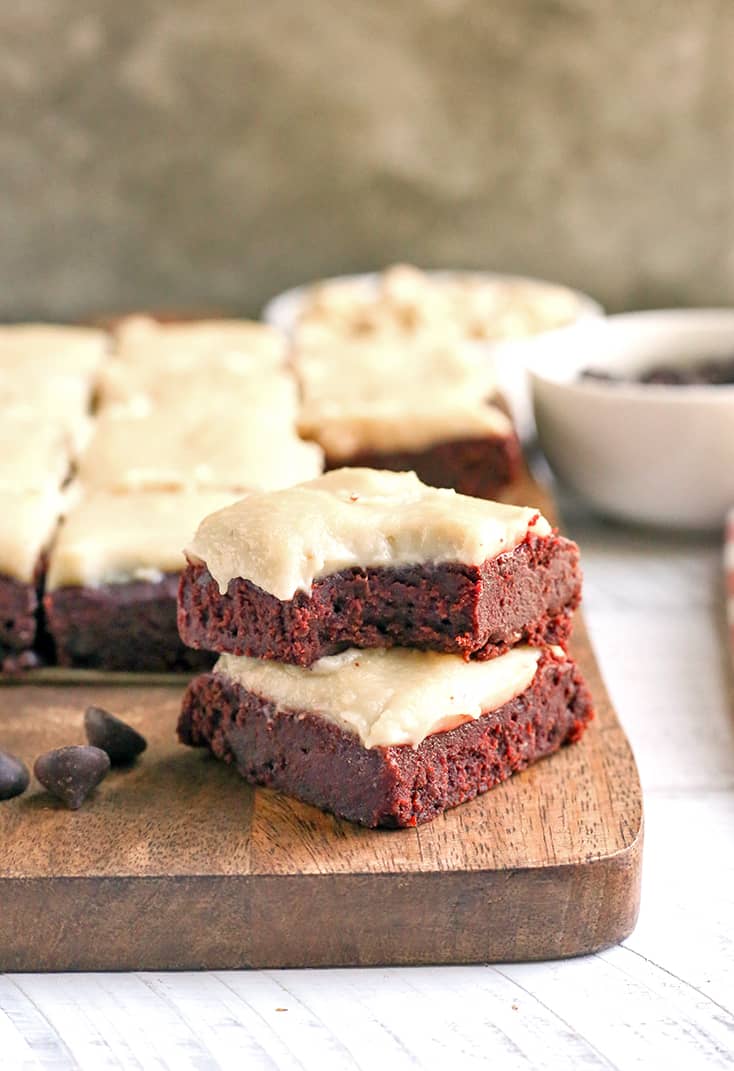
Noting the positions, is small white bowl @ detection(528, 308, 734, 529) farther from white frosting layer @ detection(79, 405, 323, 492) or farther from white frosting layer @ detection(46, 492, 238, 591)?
white frosting layer @ detection(46, 492, 238, 591)

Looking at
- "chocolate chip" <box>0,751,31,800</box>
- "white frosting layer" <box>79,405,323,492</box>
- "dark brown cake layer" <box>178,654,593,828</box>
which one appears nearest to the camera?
"dark brown cake layer" <box>178,654,593,828</box>

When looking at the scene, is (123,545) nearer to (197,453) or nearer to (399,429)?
(197,453)

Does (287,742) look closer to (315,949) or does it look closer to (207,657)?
(315,949)

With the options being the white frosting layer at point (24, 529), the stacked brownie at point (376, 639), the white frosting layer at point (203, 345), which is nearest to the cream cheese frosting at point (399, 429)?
the white frosting layer at point (203, 345)

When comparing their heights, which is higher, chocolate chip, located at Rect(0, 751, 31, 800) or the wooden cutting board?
chocolate chip, located at Rect(0, 751, 31, 800)

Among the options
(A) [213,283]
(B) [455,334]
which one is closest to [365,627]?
(B) [455,334]

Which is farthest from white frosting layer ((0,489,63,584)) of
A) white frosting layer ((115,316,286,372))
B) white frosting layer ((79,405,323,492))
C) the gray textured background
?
the gray textured background

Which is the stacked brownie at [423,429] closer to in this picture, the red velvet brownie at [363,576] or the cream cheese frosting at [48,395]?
the cream cheese frosting at [48,395]
